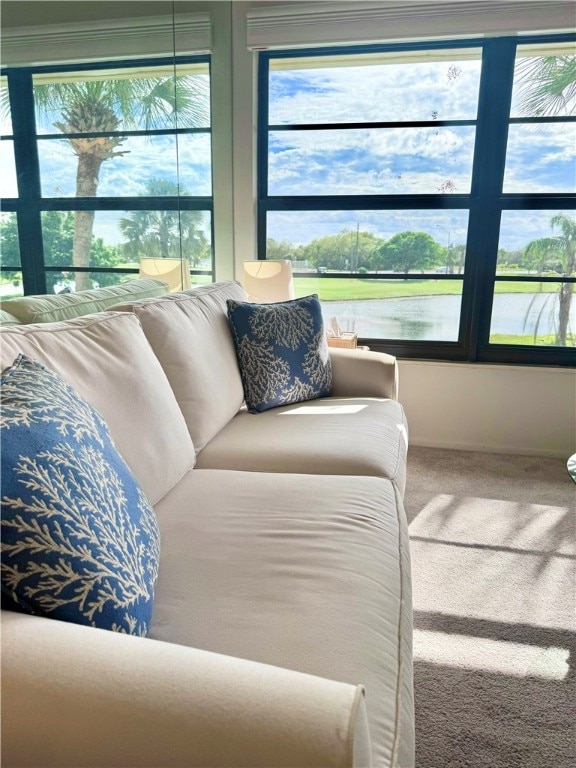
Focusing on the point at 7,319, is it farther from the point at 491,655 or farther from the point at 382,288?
the point at 382,288

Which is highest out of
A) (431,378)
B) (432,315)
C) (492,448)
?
(432,315)

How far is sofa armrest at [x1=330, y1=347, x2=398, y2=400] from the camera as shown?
7.89 feet

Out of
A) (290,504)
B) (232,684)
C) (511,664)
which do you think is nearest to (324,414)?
(290,504)

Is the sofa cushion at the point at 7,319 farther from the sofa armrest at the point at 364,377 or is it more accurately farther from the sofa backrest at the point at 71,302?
the sofa armrest at the point at 364,377

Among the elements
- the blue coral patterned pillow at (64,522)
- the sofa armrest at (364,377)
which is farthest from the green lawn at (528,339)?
the blue coral patterned pillow at (64,522)

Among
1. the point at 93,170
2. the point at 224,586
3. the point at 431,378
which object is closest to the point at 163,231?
the point at 93,170

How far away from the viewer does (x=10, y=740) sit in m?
0.60

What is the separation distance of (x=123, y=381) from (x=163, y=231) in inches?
48.7

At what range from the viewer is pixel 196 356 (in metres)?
1.82

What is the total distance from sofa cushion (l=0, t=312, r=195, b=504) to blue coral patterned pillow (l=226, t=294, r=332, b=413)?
0.60 meters

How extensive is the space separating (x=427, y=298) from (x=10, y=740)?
2980 mm

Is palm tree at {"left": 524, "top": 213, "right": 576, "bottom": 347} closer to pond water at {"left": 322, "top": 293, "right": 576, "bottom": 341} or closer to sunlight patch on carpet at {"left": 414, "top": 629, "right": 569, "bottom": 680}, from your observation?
pond water at {"left": 322, "top": 293, "right": 576, "bottom": 341}

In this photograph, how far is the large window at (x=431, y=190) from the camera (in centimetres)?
295

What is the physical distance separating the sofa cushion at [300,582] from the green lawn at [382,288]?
1.96m
